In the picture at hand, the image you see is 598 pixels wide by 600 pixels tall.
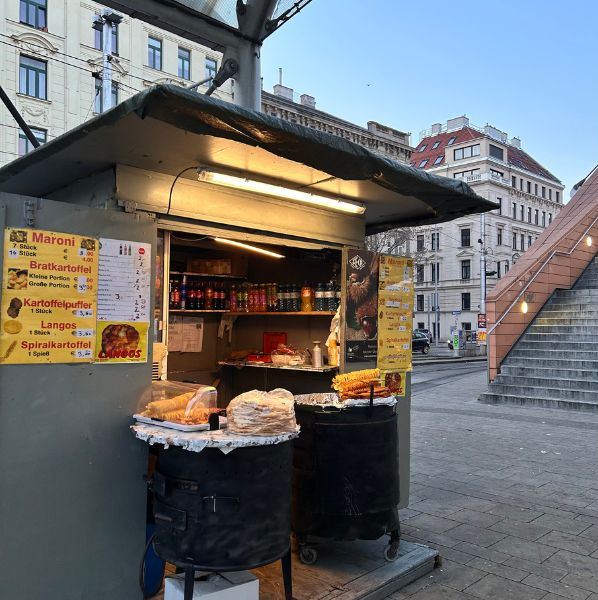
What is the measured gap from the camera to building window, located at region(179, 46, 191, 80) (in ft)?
103

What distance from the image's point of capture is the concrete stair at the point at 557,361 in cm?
1155

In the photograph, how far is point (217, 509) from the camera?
123 inches

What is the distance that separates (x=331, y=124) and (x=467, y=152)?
24522 mm

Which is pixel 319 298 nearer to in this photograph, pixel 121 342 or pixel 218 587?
pixel 121 342

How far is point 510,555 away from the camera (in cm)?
454

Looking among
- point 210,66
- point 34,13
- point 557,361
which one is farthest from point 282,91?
point 557,361

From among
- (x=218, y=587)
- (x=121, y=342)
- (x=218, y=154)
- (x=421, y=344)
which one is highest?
(x=218, y=154)

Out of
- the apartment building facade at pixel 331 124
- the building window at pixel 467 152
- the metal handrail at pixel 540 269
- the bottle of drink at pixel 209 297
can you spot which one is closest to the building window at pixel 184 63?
the apartment building facade at pixel 331 124

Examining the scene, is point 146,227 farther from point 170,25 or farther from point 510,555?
point 510,555

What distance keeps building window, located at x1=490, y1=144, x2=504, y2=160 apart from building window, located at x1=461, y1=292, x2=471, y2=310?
51.1 feet

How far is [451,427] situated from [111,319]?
7669mm

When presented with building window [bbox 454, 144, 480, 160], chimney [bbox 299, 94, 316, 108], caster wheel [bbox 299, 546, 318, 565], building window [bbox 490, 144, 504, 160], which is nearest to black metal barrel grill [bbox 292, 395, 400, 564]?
caster wheel [bbox 299, 546, 318, 565]

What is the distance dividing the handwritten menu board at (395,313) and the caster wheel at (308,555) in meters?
1.76

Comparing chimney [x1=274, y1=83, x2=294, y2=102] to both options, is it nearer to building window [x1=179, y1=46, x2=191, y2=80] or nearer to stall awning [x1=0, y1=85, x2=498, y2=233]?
building window [x1=179, y1=46, x2=191, y2=80]
